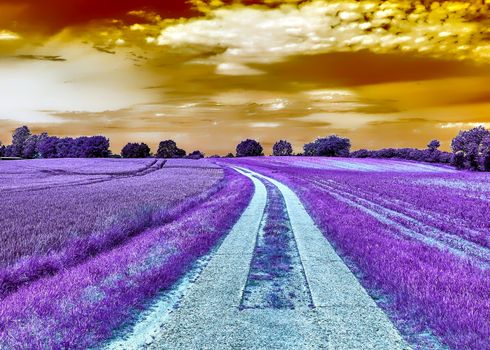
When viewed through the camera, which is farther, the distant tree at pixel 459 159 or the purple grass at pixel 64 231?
the distant tree at pixel 459 159

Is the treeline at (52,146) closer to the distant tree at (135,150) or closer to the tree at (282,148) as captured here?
the distant tree at (135,150)

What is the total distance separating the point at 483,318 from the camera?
712 cm

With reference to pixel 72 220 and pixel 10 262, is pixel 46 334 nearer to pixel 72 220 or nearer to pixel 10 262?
pixel 10 262

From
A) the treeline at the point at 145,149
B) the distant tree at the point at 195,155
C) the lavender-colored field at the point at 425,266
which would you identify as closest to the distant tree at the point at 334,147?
the treeline at the point at 145,149

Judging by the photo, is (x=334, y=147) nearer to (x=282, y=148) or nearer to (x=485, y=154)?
(x=282, y=148)

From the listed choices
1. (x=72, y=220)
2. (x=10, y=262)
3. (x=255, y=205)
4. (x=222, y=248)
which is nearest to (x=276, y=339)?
(x=222, y=248)

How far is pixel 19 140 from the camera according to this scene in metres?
166

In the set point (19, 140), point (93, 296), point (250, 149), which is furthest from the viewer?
point (250, 149)

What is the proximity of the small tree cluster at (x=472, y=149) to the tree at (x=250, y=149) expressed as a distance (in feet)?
304

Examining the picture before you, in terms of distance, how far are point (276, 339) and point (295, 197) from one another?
25.1 m

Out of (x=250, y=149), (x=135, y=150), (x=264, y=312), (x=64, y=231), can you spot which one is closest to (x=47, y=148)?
(x=135, y=150)

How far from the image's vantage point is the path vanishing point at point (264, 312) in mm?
6566

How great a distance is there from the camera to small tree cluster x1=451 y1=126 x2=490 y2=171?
89300mm

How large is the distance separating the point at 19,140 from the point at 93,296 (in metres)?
180
